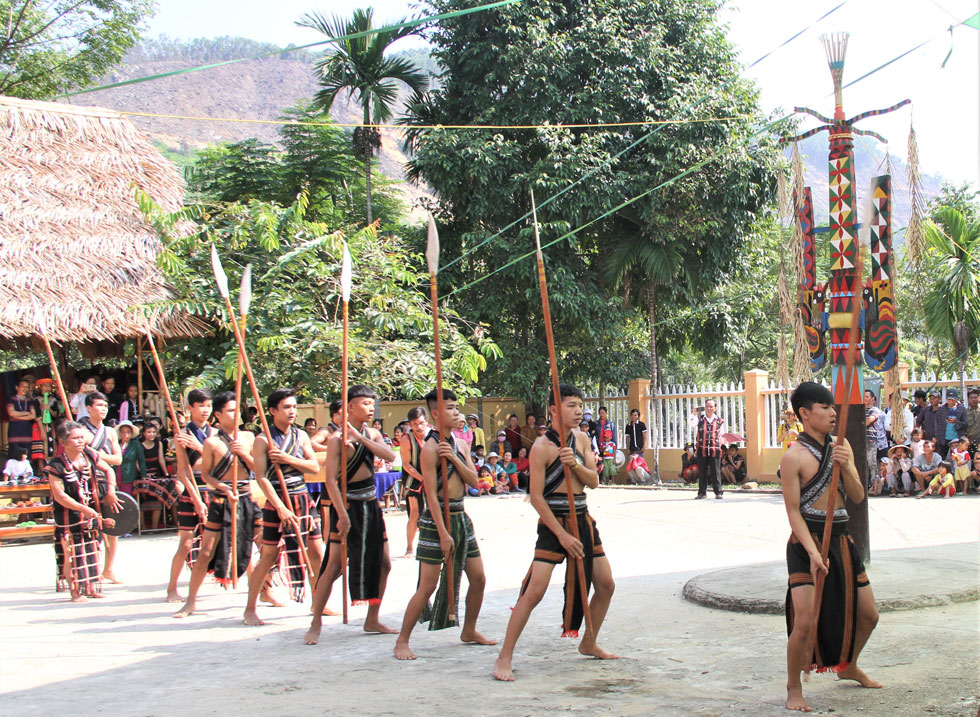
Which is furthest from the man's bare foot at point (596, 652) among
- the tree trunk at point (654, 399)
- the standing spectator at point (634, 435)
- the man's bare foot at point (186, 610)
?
the tree trunk at point (654, 399)

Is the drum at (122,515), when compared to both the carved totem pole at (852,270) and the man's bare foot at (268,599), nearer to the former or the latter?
the man's bare foot at (268,599)

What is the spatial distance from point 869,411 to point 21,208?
12.9 metres

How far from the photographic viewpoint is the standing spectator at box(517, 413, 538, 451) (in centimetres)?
2022

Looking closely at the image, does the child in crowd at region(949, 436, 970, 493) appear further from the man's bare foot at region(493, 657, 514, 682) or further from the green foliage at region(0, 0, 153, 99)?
the green foliage at region(0, 0, 153, 99)

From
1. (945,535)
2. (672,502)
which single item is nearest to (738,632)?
(945,535)

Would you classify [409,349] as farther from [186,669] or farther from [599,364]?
[186,669]

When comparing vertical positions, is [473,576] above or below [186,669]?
above

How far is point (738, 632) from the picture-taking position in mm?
6219

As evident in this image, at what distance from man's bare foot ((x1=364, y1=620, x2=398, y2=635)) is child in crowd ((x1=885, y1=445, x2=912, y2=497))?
1035 cm

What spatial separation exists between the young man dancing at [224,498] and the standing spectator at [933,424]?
35.6ft

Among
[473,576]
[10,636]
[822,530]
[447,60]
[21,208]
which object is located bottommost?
[10,636]

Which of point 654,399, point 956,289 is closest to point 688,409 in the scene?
point 654,399

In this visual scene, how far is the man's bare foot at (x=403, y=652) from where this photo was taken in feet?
19.3

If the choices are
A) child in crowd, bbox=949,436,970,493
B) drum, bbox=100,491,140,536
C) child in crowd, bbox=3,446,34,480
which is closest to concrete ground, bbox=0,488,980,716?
drum, bbox=100,491,140,536
